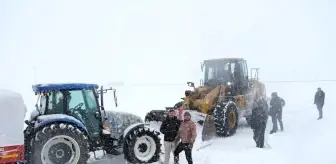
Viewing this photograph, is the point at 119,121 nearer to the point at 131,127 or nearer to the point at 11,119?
the point at 131,127

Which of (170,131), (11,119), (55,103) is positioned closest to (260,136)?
(170,131)

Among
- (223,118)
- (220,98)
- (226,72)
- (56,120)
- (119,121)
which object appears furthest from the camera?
(226,72)

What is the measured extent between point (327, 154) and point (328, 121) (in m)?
5.88

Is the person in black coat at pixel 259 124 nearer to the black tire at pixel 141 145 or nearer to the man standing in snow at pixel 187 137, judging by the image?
the man standing in snow at pixel 187 137

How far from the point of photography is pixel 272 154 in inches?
366

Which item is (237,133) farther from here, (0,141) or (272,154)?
(0,141)

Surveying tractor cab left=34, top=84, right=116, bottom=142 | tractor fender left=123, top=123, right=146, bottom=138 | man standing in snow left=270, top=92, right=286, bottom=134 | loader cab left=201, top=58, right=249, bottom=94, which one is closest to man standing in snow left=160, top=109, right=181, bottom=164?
tractor fender left=123, top=123, right=146, bottom=138

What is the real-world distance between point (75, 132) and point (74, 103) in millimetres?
927

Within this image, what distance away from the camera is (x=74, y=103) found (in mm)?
7742

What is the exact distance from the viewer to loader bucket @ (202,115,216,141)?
10.9 metres

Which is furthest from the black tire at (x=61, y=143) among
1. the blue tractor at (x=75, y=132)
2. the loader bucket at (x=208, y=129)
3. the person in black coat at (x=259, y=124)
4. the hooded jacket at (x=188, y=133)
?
the person in black coat at (x=259, y=124)

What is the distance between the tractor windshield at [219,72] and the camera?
13430mm

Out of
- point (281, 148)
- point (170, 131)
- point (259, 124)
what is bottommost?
point (281, 148)

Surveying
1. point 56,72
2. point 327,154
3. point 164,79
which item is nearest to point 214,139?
point 327,154
